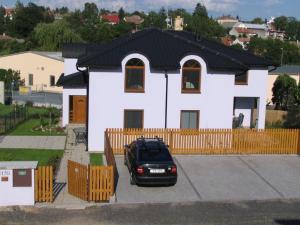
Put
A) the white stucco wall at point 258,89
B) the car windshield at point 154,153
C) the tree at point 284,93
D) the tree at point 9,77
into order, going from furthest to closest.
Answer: the tree at point 9,77 → the tree at point 284,93 → the white stucco wall at point 258,89 → the car windshield at point 154,153

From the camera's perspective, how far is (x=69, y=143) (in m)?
27.2

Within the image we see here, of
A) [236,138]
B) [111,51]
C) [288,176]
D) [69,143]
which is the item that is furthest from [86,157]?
[288,176]

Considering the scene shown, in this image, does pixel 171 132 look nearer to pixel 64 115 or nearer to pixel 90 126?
pixel 90 126

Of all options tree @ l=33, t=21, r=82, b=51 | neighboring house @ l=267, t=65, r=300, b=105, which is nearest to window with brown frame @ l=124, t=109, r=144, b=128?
neighboring house @ l=267, t=65, r=300, b=105

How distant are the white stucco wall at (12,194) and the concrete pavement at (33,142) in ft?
30.7

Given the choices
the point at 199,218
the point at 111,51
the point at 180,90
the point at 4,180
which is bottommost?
the point at 199,218

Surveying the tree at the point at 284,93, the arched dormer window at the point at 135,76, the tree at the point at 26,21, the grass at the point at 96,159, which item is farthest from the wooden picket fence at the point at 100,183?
the tree at the point at 26,21

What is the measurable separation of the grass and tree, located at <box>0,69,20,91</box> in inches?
1318

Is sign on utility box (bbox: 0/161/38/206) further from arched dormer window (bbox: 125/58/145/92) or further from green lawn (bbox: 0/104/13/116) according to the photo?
green lawn (bbox: 0/104/13/116)

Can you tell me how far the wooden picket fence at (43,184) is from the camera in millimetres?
16594

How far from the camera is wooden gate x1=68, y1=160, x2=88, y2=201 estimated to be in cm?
1694

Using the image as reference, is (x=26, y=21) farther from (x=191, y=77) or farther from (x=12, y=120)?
(x=191, y=77)

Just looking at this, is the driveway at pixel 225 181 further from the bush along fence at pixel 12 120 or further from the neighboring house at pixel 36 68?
the neighboring house at pixel 36 68

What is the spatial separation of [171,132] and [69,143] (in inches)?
248
